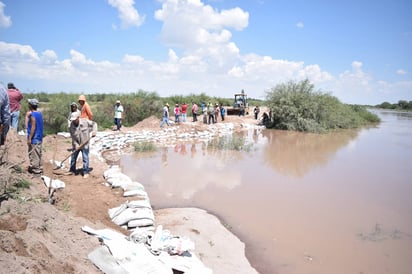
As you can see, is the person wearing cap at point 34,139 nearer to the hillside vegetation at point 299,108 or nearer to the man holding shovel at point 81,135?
the man holding shovel at point 81,135

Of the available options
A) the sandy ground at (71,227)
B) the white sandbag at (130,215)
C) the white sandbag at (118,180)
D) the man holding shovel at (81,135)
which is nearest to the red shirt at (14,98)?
the sandy ground at (71,227)

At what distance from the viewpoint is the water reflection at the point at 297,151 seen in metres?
10.8

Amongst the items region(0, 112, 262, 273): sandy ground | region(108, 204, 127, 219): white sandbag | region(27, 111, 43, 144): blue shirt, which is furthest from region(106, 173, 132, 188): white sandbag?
region(27, 111, 43, 144): blue shirt

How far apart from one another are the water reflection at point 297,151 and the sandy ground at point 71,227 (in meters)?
5.59

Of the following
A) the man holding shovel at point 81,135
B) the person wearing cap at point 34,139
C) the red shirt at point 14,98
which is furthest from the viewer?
the red shirt at point 14,98

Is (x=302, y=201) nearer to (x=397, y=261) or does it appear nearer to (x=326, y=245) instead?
(x=326, y=245)

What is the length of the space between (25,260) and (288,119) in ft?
68.0

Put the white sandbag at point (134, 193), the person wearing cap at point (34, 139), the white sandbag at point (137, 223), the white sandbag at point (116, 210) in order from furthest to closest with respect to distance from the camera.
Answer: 1. the white sandbag at point (134, 193)
2. the person wearing cap at point (34, 139)
3. the white sandbag at point (116, 210)
4. the white sandbag at point (137, 223)

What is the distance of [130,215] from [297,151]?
11129 mm

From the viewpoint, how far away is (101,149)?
33.6 ft

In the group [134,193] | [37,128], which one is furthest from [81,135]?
[134,193]

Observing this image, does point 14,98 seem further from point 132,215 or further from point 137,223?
point 137,223

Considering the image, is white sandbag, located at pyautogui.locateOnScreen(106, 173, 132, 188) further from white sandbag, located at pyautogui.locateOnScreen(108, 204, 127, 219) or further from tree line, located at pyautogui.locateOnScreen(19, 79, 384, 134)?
tree line, located at pyautogui.locateOnScreen(19, 79, 384, 134)

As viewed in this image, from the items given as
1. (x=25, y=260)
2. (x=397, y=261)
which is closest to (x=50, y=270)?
(x=25, y=260)
